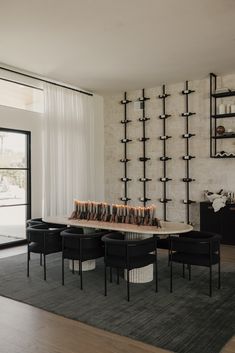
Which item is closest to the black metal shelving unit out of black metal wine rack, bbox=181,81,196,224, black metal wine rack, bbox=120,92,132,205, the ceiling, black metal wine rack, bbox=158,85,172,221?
the ceiling

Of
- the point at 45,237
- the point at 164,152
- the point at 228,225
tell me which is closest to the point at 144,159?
the point at 164,152

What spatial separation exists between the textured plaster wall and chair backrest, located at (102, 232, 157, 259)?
140 inches

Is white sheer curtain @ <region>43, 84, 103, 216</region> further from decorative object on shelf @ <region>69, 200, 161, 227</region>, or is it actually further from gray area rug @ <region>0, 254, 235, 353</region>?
gray area rug @ <region>0, 254, 235, 353</region>

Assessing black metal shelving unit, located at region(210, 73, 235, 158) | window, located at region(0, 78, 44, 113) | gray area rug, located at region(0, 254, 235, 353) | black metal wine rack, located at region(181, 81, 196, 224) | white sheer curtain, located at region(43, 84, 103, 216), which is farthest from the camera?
black metal wine rack, located at region(181, 81, 196, 224)

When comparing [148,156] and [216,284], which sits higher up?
[148,156]

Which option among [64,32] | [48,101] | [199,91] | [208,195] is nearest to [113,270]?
[208,195]

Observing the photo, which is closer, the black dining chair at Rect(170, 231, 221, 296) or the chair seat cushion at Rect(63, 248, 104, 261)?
the black dining chair at Rect(170, 231, 221, 296)

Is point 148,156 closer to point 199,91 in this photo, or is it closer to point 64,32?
point 199,91

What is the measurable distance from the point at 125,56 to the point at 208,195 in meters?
3.10

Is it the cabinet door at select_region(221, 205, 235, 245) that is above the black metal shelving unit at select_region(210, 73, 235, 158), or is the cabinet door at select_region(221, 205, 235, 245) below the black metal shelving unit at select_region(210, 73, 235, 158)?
below

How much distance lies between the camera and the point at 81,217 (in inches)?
195

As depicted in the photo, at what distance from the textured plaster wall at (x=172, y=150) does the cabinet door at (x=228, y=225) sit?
62 cm

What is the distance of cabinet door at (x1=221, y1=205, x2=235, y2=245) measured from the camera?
6363mm

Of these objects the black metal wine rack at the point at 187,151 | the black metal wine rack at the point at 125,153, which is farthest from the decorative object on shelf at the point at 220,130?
the black metal wine rack at the point at 125,153
